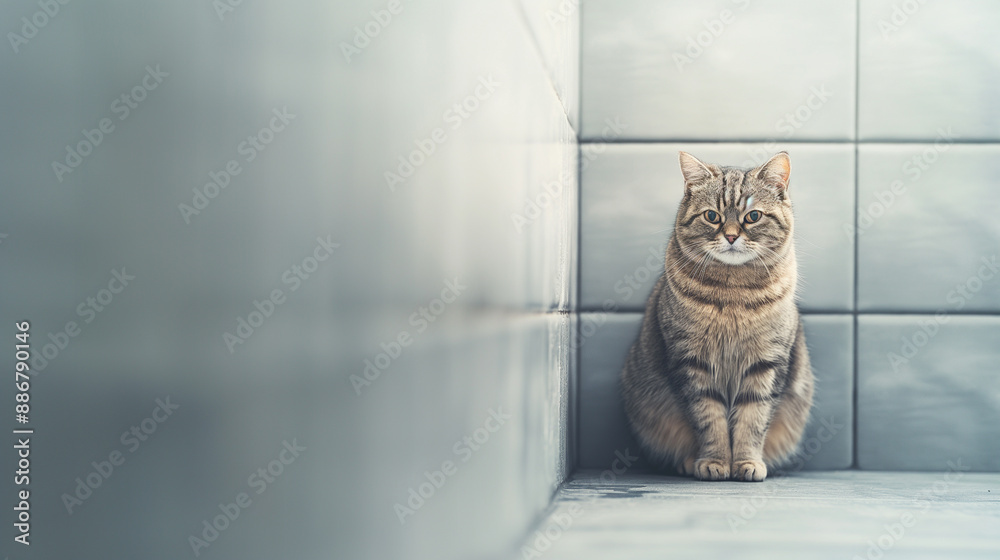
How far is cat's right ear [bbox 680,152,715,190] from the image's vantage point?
1468 millimetres

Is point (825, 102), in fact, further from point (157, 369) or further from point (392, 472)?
point (157, 369)

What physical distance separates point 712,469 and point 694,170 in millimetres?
642

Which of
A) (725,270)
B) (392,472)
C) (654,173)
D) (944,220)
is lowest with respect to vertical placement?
(392,472)

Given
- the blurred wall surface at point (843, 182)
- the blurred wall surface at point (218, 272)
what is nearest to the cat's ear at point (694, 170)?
the blurred wall surface at point (843, 182)

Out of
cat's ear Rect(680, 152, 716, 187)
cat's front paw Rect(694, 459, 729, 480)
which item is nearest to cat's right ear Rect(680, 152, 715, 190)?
cat's ear Rect(680, 152, 716, 187)

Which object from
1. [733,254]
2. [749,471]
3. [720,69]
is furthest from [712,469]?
[720,69]

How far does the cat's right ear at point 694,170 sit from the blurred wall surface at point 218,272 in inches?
40.1

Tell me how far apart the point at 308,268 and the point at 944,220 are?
173 centimetres

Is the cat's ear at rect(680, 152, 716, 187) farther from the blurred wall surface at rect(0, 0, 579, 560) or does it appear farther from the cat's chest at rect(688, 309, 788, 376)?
the blurred wall surface at rect(0, 0, 579, 560)

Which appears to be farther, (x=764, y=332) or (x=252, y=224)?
(x=764, y=332)

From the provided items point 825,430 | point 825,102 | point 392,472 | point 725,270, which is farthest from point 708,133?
point 392,472

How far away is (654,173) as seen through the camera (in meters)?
1.71

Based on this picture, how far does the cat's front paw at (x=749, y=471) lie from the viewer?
138 cm

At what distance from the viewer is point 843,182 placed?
1.68m
